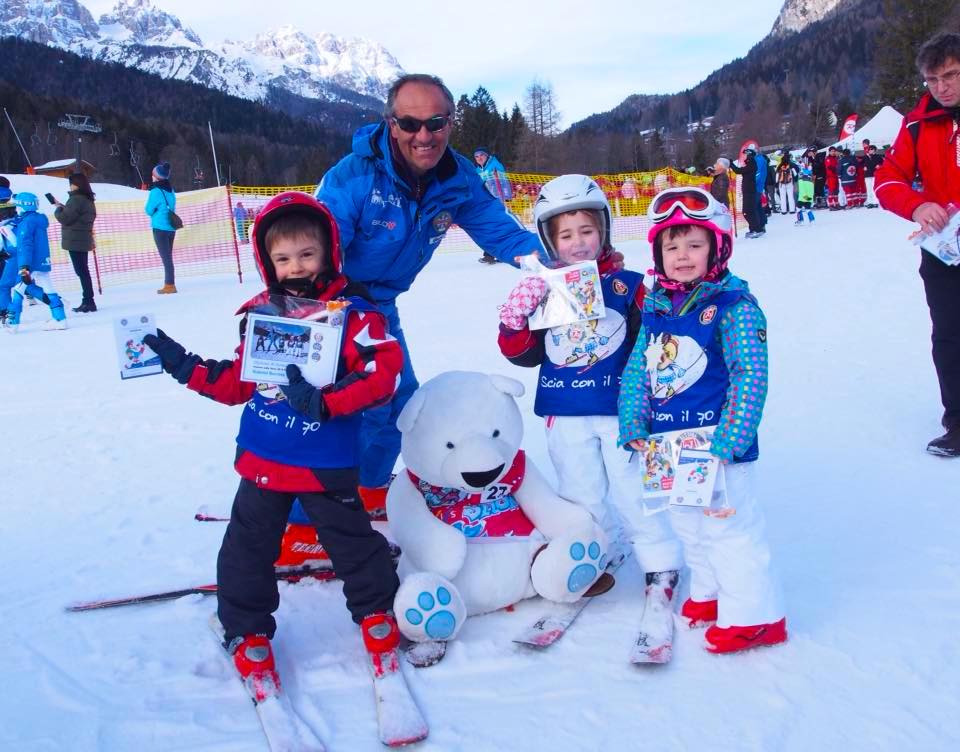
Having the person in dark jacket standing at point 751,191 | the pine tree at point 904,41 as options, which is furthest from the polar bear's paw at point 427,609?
the pine tree at point 904,41

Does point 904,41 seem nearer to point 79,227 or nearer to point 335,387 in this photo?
point 79,227

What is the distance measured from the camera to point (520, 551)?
2674mm

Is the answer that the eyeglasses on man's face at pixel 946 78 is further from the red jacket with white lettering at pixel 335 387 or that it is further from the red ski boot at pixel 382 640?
the red ski boot at pixel 382 640

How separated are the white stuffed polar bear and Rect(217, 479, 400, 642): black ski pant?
18 cm

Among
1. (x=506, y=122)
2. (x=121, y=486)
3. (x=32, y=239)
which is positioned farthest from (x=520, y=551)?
(x=506, y=122)

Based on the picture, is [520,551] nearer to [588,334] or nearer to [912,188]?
[588,334]

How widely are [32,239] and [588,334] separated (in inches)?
343

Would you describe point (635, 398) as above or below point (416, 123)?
below

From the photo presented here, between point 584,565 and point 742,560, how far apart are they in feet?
1.75

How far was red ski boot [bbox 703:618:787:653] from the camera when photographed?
7.54 ft

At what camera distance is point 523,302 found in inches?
103

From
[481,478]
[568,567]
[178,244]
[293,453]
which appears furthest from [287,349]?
[178,244]

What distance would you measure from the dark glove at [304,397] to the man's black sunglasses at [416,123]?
43.8 inches

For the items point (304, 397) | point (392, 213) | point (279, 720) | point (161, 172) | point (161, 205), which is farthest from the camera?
point (161, 205)
